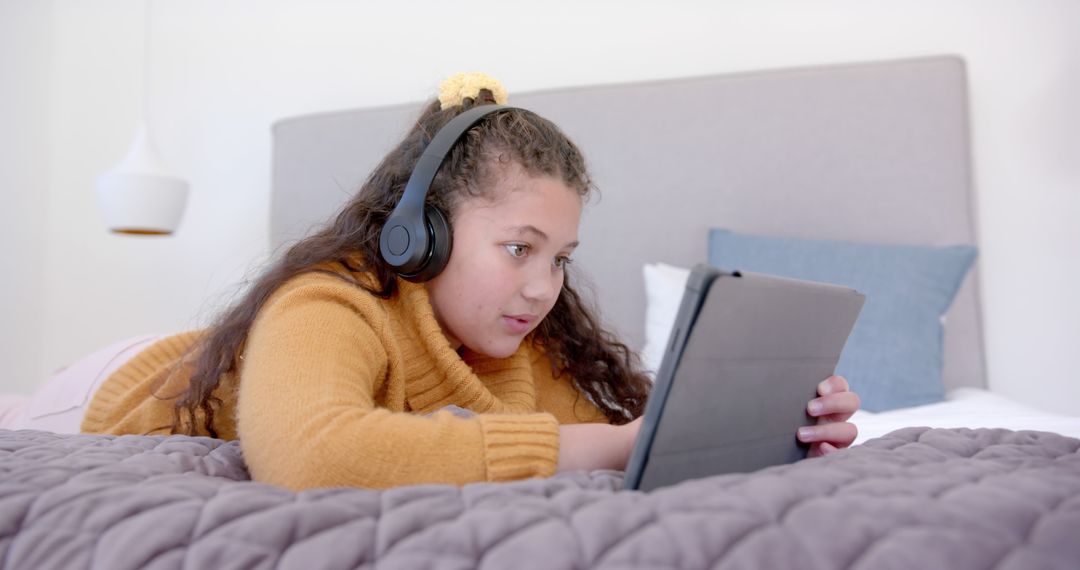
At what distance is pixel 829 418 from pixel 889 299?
1182mm

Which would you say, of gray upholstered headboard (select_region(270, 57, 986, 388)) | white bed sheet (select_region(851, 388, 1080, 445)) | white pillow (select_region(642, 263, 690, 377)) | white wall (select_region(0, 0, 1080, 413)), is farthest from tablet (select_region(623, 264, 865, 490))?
white wall (select_region(0, 0, 1080, 413))

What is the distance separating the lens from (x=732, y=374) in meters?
0.64

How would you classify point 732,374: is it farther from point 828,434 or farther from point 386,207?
point 386,207

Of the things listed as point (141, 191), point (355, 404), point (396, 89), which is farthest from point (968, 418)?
point (141, 191)

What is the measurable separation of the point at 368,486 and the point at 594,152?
5.88ft

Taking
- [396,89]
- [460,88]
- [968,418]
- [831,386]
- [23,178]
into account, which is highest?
[396,89]

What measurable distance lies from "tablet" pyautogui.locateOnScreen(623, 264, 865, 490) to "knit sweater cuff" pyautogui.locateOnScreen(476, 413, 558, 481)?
0.10m

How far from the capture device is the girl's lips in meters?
1.04

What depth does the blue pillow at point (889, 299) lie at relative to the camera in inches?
74.0

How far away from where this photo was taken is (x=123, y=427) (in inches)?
42.3

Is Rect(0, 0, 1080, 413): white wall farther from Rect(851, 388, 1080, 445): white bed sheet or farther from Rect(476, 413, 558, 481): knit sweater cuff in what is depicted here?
Rect(476, 413, 558, 481): knit sweater cuff

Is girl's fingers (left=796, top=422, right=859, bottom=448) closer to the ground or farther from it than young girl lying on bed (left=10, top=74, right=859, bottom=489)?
closer to the ground

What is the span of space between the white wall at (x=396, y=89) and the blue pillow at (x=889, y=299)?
341 mm

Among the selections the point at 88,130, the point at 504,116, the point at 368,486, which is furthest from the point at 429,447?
the point at 88,130
